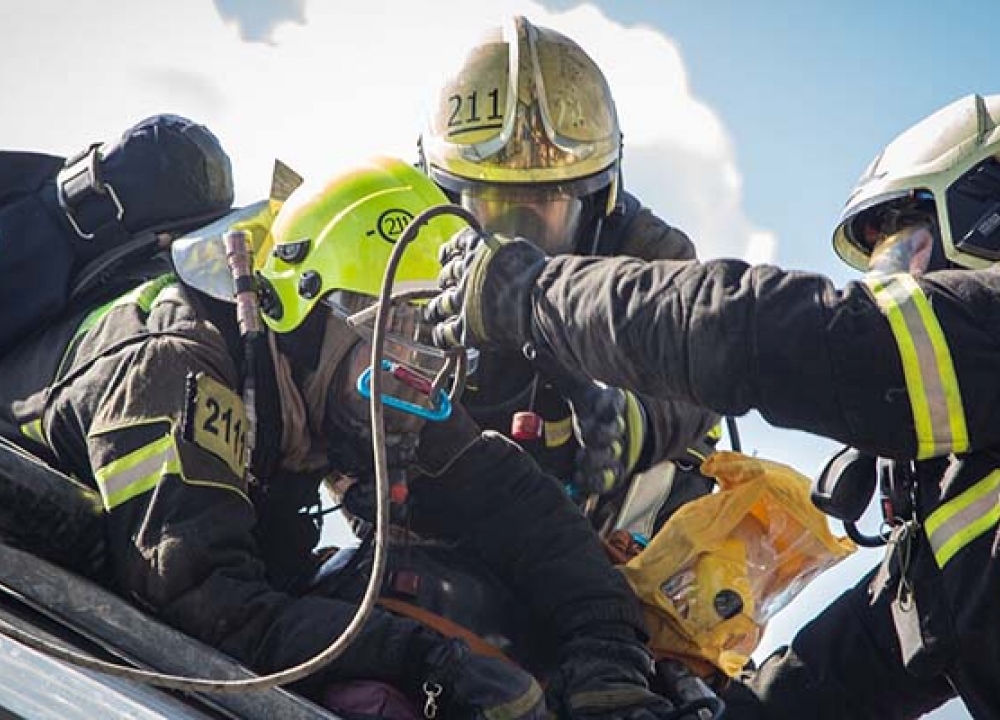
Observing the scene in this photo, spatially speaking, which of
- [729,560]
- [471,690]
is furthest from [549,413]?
[471,690]

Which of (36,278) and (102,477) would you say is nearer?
(102,477)

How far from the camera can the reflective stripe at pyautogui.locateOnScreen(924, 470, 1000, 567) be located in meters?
2.87

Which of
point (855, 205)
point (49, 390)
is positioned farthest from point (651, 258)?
point (49, 390)

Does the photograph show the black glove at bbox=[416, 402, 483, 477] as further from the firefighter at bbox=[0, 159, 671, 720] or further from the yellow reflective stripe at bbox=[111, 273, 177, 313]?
the yellow reflective stripe at bbox=[111, 273, 177, 313]

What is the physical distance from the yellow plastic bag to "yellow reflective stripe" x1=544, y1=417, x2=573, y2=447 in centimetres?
76

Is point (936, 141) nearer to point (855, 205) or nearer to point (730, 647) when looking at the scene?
point (855, 205)

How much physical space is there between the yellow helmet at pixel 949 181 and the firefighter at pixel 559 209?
1494 mm

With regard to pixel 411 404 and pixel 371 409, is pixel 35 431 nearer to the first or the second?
pixel 411 404

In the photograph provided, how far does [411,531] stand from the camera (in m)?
4.17

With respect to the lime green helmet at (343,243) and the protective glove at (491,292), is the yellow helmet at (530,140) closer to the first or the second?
the lime green helmet at (343,243)

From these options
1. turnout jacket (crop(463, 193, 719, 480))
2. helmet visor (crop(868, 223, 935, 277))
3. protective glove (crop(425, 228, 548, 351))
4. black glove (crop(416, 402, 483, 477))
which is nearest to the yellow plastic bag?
black glove (crop(416, 402, 483, 477))

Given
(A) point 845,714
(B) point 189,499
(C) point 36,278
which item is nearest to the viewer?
(B) point 189,499

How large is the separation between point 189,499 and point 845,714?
163 centimetres

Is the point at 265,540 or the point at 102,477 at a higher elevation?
the point at 102,477
